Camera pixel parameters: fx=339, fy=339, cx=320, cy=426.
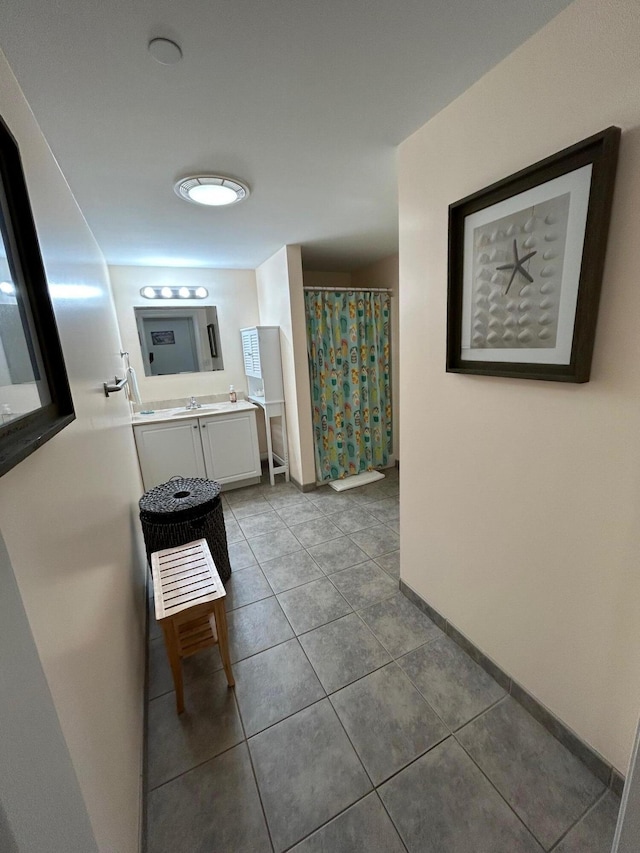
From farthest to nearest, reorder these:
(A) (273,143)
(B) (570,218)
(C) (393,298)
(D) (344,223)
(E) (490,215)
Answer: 1. (C) (393,298)
2. (D) (344,223)
3. (A) (273,143)
4. (E) (490,215)
5. (B) (570,218)

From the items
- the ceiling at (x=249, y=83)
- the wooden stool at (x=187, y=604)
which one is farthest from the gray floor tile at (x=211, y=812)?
the ceiling at (x=249, y=83)

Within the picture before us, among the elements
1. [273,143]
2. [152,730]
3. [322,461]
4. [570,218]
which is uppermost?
[273,143]

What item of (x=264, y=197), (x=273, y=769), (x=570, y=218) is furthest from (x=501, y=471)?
(x=264, y=197)

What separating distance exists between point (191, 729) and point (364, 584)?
1.13m

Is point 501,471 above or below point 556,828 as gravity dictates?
above

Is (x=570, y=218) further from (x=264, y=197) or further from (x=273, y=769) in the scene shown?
(x=273, y=769)

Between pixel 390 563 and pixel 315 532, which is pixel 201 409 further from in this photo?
pixel 390 563

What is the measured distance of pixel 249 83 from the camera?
112 cm

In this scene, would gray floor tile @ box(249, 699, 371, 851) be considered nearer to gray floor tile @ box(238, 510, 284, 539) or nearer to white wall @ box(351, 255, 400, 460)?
gray floor tile @ box(238, 510, 284, 539)

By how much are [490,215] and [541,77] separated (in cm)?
36

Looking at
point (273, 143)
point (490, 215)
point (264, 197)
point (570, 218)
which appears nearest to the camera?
point (570, 218)

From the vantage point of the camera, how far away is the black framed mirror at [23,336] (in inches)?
24.2

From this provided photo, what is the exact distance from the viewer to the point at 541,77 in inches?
39.9

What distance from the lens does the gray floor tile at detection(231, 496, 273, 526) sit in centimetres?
307
